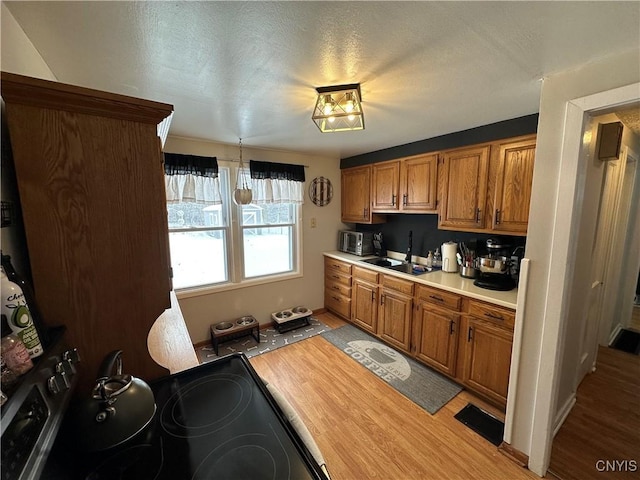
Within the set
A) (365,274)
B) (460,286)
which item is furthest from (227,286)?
(460,286)

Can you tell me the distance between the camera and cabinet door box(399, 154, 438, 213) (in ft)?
8.67

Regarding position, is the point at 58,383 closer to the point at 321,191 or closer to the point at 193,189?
the point at 193,189

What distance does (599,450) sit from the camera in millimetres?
1717

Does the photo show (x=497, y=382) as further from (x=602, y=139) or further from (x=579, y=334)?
(x=602, y=139)

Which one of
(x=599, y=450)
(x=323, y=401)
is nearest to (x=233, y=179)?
(x=323, y=401)

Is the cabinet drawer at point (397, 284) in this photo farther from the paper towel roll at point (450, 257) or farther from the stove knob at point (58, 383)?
the stove knob at point (58, 383)

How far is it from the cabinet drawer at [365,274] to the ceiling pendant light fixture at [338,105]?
1738 millimetres

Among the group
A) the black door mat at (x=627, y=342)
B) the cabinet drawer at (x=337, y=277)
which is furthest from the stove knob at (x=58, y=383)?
the black door mat at (x=627, y=342)

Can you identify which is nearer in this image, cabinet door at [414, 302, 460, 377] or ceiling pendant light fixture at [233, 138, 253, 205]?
cabinet door at [414, 302, 460, 377]

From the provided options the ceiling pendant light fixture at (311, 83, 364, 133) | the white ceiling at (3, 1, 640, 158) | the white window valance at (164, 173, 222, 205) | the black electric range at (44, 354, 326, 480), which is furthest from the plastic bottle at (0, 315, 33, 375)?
the white window valance at (164, 173, 222, 205)

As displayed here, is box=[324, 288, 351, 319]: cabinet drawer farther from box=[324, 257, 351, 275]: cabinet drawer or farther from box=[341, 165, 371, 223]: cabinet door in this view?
box=[341, 165, 371, 223]: cabinet door

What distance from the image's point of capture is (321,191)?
3656mm

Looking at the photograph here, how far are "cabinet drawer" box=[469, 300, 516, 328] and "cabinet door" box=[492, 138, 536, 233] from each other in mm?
623

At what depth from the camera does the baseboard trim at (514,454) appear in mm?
1623
